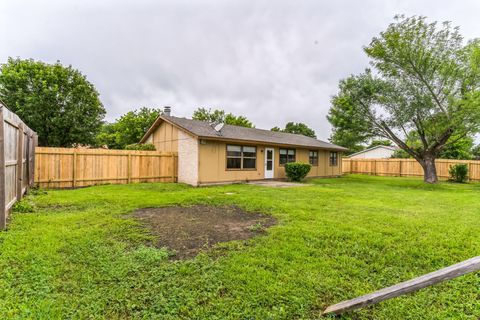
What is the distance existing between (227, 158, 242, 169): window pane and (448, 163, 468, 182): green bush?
14286mm

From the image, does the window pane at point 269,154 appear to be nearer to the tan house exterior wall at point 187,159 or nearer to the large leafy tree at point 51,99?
the tan house exterior wall at point 187,159

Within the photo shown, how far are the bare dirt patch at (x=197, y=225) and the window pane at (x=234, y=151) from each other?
6.34 m

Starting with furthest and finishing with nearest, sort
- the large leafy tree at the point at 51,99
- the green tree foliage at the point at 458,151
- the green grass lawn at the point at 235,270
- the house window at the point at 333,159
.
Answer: the green tree foliage at the point at 458,151, the house window at the point at 333,159, the large leafy tree at the point at 51,99, the green grass lawn at the point at 235,270

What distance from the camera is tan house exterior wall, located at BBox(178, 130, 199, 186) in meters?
11.9

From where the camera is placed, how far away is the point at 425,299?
2631mm

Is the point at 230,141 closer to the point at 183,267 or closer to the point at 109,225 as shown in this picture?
the point at 109,225

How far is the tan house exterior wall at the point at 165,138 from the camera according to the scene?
13.6m

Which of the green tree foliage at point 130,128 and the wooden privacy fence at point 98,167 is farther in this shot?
the green tree foliage at point 130,128

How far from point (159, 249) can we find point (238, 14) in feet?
35.5

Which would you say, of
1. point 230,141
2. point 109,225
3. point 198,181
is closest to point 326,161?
point 230,141

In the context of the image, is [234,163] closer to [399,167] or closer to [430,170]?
[430,170]

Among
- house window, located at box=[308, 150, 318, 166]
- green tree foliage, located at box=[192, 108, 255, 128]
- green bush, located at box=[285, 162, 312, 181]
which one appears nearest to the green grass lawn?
green bush, located at box=[285, 162, 312, 181]

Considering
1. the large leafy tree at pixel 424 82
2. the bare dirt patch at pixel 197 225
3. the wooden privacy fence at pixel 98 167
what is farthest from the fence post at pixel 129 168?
the large leafy tree at pixel 424 82

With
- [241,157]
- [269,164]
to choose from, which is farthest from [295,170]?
[241,157]
